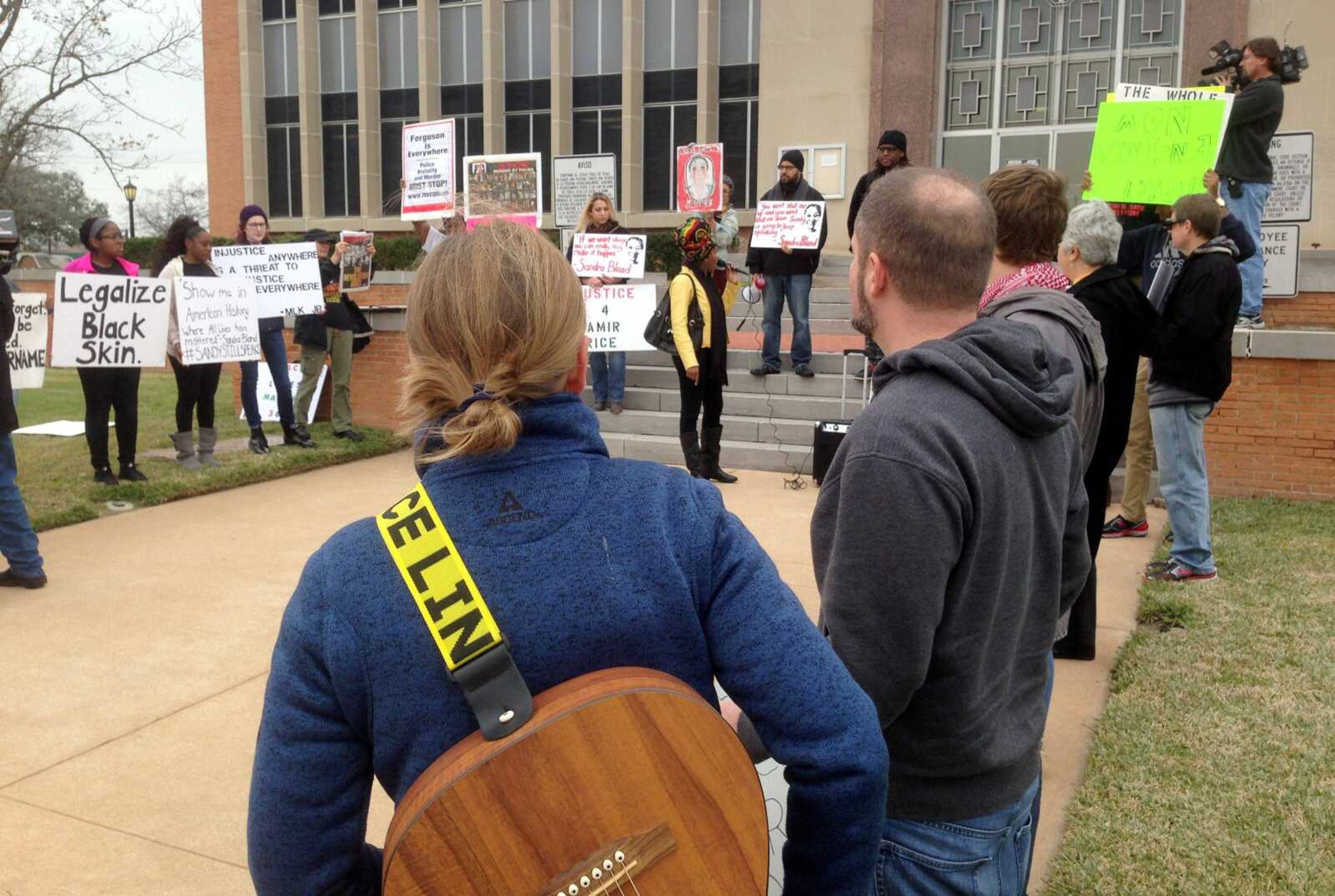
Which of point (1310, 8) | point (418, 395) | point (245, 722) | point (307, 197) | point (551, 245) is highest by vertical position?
point (1310, 8)

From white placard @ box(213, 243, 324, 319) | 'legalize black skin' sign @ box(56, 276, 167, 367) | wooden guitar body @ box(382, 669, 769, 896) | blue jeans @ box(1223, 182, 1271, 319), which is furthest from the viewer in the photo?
white placard @ box(213, 243, 324, 319)

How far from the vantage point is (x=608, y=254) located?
1141 centimetres

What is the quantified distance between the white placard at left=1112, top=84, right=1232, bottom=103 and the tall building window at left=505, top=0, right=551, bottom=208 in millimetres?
19928

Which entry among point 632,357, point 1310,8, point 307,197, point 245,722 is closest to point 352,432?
point 632,357

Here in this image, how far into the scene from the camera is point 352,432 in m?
11.2

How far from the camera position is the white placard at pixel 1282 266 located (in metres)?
10.2

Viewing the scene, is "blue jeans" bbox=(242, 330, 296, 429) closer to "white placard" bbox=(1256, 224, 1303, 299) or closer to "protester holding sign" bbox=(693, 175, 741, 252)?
"protester holding sign" bbox=(693, 175, 741, 252)

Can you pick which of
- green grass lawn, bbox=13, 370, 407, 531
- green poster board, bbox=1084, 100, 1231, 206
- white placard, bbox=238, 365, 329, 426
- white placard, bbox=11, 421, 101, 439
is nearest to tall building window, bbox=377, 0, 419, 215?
white placard, bbox=238, 365, 329, 426

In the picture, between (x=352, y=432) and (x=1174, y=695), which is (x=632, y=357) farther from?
(x=1174, y=695)

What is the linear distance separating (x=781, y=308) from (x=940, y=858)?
32.3 ft

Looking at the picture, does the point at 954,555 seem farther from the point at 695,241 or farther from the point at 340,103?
the point at 340,103

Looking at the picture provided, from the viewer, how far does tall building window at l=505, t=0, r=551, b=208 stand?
26.2 metres

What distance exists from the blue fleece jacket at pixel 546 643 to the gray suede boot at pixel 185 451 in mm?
8762

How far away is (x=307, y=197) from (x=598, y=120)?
848 cm
